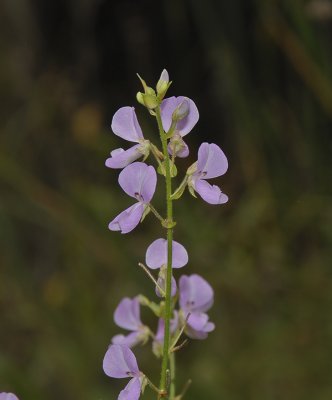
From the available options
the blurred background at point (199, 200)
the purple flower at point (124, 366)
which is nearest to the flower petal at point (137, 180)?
the purple flower at point (124, 366)

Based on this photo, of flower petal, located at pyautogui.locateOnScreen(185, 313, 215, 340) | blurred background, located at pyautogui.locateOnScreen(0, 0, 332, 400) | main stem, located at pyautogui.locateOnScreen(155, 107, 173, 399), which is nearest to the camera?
main stem, located at pyautogui.locateOnScreen(155, 107, 173, 399)

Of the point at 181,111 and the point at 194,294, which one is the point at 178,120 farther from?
the point at 194,294

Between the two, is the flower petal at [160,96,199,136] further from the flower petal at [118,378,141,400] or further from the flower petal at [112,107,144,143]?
the flower petal at [118,378,141,400]

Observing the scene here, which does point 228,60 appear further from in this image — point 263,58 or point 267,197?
point 267,197

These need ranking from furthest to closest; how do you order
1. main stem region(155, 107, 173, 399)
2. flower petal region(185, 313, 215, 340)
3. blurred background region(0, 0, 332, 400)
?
blurred background region(0, 0, 332, 400) < flower petal region(185, 313, 215, 340) < main stem region(155, 107, 173, 399)

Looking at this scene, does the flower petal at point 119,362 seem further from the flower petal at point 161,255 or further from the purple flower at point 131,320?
the purple flower at point 131,320

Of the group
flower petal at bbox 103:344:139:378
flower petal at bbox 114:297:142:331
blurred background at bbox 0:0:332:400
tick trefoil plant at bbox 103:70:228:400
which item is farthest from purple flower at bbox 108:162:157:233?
blurred background at bbox 0:0:332:400

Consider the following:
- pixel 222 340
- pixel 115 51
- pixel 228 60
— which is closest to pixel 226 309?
pixel 222 340
